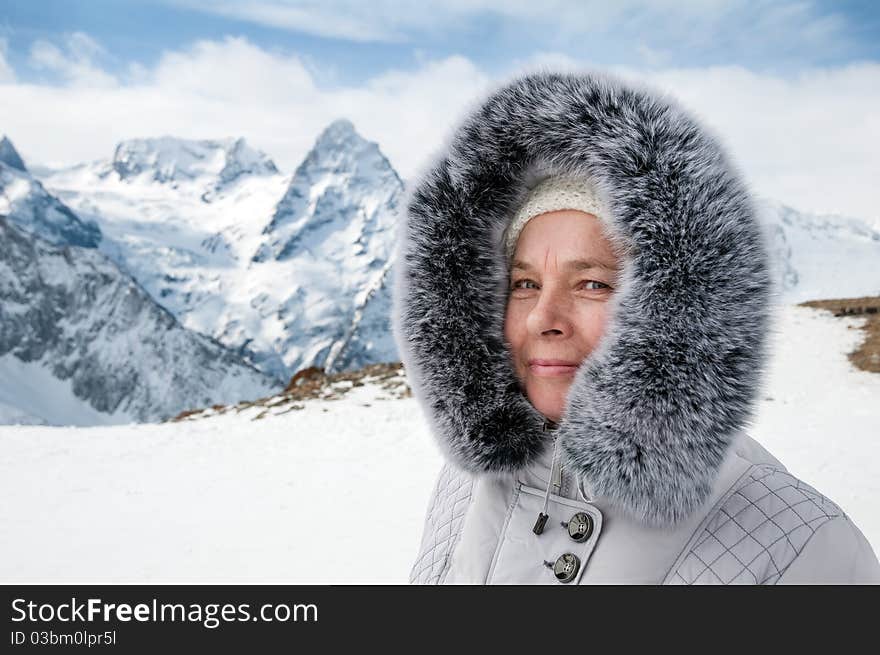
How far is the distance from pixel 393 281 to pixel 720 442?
1.15 metres

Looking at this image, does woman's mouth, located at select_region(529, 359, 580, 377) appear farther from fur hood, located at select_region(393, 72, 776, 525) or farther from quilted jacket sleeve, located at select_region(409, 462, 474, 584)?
quilted jacket sleeve, located at select_region(409, 462, 474, 584)

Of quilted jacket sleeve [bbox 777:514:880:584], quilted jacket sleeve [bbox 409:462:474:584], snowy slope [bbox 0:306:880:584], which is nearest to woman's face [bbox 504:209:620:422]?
quilted jacket sleeve [bbox 409:462:474:584]

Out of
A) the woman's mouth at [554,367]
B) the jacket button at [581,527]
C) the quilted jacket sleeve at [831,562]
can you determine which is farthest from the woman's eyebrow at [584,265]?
the quilted jacket sleeve at [831,562]

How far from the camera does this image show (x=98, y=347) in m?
181

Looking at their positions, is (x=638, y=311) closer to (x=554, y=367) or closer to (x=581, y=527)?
(x=554, y=367)

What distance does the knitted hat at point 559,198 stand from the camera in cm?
190

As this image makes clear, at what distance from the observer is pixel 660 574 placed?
1.63 meters

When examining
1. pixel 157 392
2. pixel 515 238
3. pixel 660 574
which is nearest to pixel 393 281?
pixel 515 238

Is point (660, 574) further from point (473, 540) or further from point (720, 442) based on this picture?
point (473, 540)

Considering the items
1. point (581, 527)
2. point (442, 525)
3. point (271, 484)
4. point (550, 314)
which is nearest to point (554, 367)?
point (550, 314)

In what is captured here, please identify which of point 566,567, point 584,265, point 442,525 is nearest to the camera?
point 566,567

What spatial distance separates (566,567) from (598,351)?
0.54 m

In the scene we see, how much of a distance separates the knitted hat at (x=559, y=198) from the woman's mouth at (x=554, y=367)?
16.2 inches

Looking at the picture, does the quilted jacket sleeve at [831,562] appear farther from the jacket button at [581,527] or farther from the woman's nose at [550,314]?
the woman's nose at [550,314]
